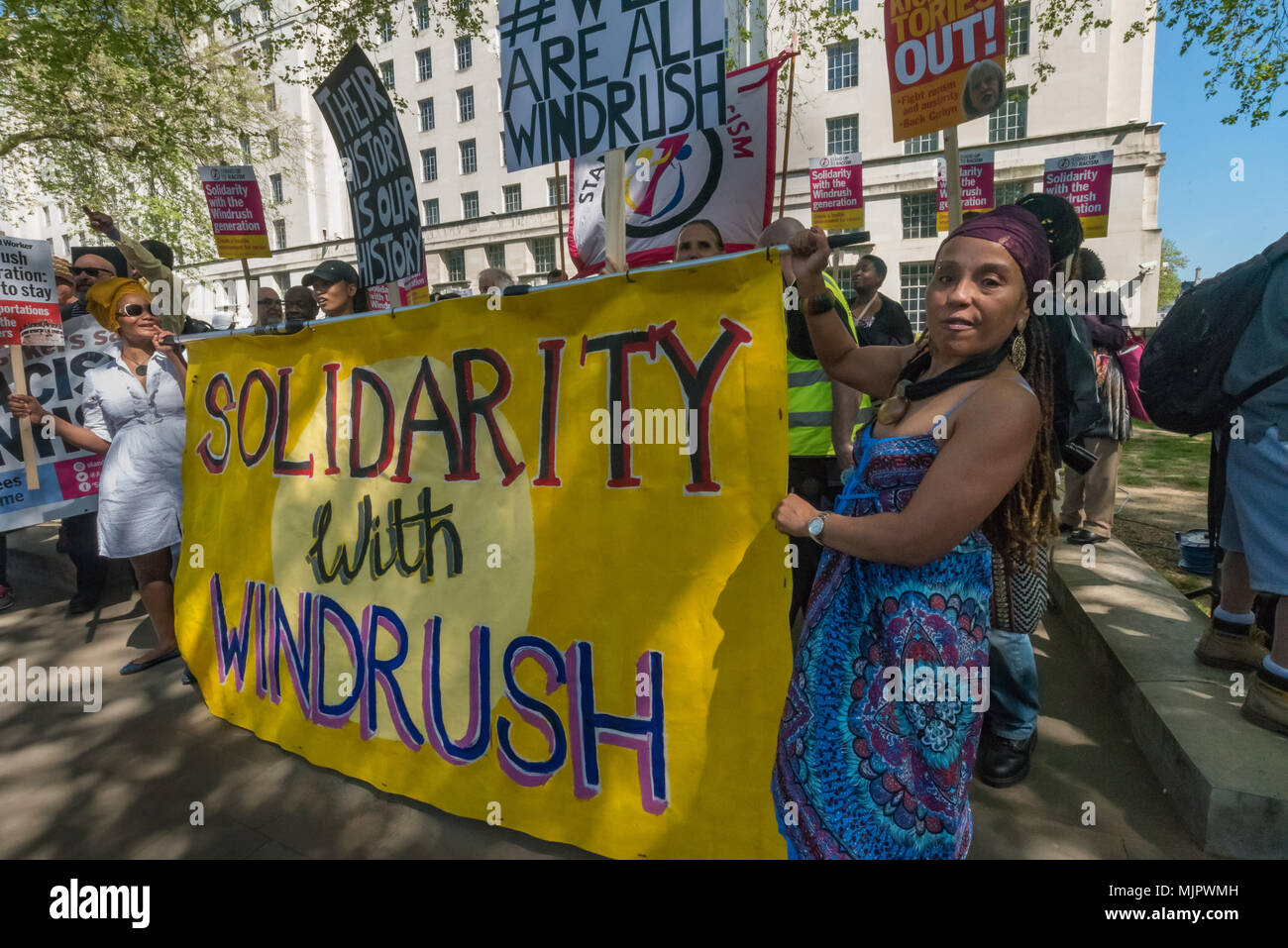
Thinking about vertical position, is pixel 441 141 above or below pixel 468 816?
above

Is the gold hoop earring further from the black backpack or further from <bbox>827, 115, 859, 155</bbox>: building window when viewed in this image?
<bbox>827, 115, 859, 155</bbox>: building window

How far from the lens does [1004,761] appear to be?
8.02ft

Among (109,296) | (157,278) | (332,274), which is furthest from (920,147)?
(109,296)

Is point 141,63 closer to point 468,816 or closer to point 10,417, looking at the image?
point 10,417

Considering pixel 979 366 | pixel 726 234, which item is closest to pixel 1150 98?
pixel 726 234

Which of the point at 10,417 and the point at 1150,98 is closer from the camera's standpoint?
the point at 10,417

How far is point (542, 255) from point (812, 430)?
32.2 meters

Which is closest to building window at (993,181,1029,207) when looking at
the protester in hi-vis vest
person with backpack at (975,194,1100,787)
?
the protester in hi-vis vest

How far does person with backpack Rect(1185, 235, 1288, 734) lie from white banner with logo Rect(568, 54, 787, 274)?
1985 millimetres

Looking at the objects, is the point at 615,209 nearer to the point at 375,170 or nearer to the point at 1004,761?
the point at 375,170

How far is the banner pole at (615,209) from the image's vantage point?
2.16 metres

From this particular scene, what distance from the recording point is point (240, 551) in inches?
121

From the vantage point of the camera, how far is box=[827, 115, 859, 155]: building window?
1067 inches
